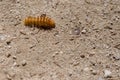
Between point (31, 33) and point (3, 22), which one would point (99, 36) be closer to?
point (31, 33)

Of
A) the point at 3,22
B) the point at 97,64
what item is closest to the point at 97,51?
the point at 97,64

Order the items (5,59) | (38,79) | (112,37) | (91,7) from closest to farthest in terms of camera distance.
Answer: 1. (38,79)
2. (5,59)
3. (112,37)
4. (91,7)

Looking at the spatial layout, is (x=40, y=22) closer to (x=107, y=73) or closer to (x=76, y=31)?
(x=76, y=31)

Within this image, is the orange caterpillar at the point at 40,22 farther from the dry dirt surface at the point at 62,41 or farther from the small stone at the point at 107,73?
the small stone at the point at 107,73

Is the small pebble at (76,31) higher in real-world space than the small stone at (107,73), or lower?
higher

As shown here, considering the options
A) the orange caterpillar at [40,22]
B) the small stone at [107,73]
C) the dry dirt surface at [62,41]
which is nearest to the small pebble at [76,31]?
the dry dirt surface at [62,41]

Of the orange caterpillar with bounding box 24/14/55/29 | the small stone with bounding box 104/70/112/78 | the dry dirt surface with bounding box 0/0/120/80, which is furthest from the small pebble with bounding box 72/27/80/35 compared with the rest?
the small stone with bounding box 104/70/112/78
